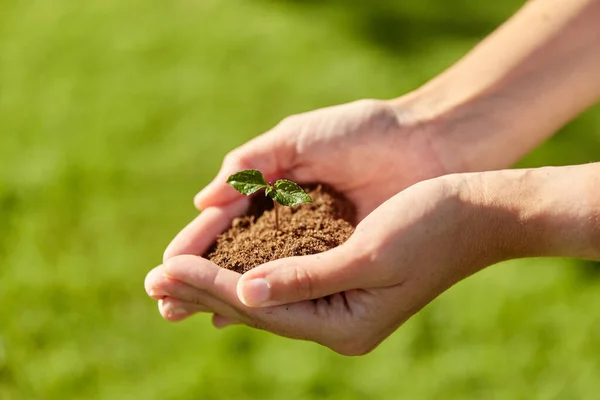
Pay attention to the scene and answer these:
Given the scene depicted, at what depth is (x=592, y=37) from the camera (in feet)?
7.74

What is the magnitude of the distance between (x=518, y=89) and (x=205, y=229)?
1189 mm

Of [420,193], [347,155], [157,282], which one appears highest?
[347,155]

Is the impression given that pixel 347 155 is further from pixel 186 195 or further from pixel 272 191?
pixel 186 195

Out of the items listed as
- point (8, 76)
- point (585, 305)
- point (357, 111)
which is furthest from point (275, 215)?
point (8, 76)

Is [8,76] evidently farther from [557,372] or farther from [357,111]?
[557,372]

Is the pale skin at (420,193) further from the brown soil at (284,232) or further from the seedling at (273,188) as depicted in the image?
the seedling at (273,188)

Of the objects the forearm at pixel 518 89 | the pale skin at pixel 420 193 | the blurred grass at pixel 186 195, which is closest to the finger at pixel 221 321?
→ the pale skin at pixel 420 193

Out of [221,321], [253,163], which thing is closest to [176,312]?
[221,321]

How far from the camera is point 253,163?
7.77 feet

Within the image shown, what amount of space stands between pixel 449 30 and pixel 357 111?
233 centimetres

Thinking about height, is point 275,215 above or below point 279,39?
below

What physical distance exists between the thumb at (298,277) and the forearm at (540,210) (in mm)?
388

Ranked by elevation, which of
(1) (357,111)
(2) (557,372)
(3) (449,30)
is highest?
(3) (449,30)

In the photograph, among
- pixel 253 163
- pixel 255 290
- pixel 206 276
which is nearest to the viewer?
pixel 255 290
